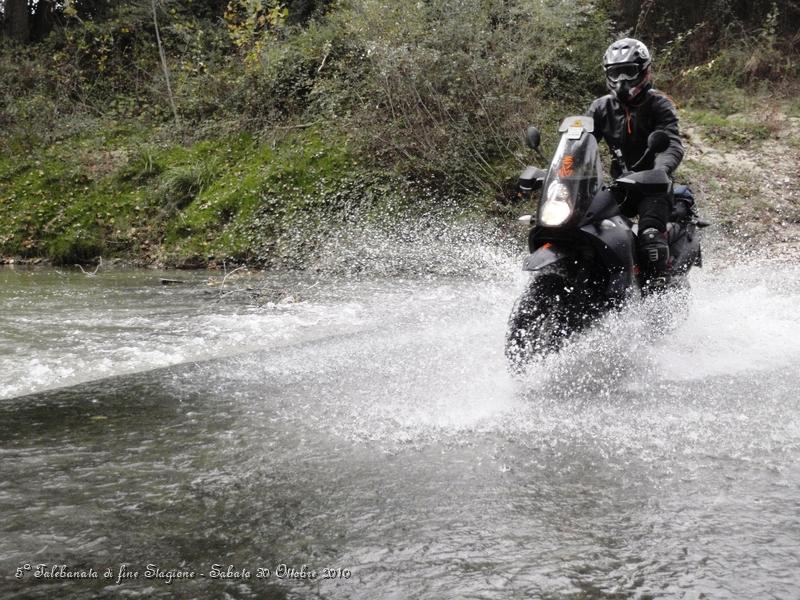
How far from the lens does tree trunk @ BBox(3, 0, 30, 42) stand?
20.2 m

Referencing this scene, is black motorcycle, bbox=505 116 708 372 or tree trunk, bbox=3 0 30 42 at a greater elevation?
tree trunk, bbox=3 0 30 42

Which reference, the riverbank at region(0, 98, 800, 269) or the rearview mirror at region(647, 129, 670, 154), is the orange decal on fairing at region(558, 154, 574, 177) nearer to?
the rearview mirror at region(647, 129, 670, 154)

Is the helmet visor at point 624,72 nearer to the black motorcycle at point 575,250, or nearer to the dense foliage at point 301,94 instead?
the black motorcycle at point 575,250

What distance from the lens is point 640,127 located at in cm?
611

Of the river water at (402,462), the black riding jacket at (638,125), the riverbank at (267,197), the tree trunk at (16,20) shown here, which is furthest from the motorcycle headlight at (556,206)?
the tree trunk at (16,20)

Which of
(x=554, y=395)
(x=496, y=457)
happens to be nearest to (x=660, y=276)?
(x=554, y=395)

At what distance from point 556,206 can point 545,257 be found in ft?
1.17

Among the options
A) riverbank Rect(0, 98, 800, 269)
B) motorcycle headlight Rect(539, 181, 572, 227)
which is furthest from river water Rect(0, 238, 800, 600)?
riverbank Rect(0, 98, 800, 269)

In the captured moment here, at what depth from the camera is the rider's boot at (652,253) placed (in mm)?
5508

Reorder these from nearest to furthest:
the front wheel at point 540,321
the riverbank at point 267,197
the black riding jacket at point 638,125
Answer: the front wheel at point 540,321 < the black riding jacket at point 638,125 < the riverbank at point 267,197

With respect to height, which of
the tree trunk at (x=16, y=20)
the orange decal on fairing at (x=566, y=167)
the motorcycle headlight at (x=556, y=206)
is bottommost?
the motorcycle headlight at (x=556, y=206)

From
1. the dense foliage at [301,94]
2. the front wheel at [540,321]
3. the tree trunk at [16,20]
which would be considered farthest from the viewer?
the tree trunk at [16,20]

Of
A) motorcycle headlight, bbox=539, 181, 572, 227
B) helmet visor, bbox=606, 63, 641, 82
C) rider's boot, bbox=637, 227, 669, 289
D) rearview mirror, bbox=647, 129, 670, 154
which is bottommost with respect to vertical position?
rider's boot, bbox=637, 227, 669, 289

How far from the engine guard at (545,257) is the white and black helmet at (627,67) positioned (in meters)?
1.47
